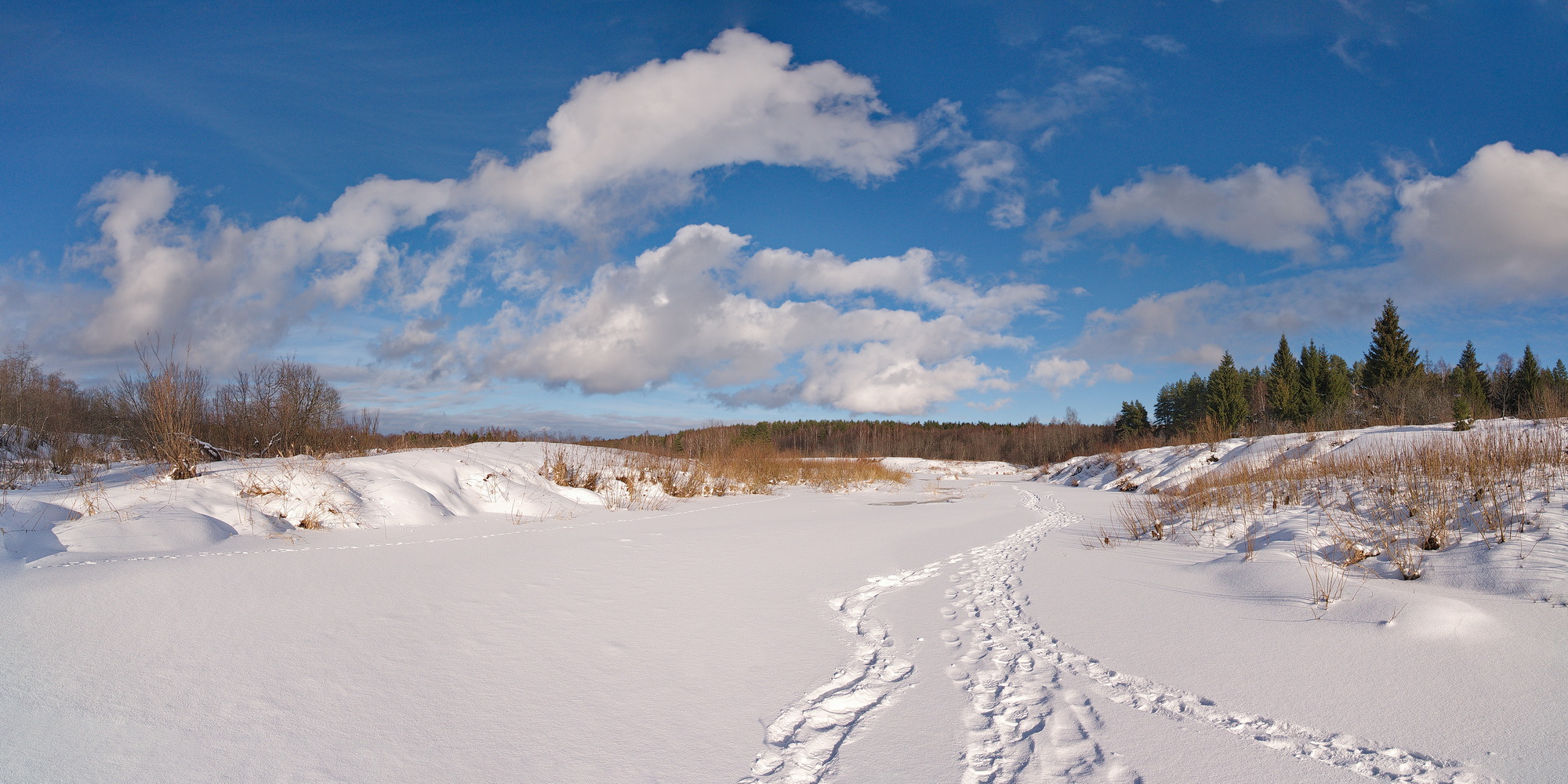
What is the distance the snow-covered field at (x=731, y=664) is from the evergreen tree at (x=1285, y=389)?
52.1m

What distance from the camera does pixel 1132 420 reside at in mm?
73375

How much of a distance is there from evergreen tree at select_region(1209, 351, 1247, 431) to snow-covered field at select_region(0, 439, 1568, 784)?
6065 cm

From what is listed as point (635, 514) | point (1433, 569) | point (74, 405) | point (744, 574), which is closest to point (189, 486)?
point (635, 514)

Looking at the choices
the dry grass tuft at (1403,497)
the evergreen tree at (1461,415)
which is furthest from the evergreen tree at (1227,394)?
the dry grass tuft at (1403,497)

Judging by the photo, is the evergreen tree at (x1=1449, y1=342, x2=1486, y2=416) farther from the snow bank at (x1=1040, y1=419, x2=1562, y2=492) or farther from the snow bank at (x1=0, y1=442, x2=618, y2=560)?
the snow bank at (x1=0, y1=442, x2=618, y2=560)

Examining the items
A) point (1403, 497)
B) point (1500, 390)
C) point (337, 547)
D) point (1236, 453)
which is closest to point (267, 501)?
point (337, 547)

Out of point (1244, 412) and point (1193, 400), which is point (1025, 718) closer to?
point (1244, 412)

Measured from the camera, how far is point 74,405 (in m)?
18.4

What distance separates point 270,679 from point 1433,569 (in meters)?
7.72

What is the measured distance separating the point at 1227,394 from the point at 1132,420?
14.4 meters

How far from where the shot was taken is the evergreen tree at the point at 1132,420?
71250 mm

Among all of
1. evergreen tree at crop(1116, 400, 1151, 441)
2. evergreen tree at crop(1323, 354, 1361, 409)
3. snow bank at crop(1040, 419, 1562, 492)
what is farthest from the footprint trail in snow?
evergreen tree at crop(1116, 400, 1151, 441)

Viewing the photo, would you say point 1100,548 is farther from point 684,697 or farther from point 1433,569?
point 684,697

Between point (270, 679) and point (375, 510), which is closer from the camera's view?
point (270, 679)
